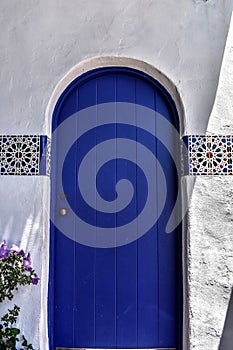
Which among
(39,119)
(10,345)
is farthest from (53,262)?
(39,119)

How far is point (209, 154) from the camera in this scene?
283cm

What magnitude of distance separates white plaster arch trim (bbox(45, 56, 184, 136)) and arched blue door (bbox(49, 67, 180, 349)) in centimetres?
4

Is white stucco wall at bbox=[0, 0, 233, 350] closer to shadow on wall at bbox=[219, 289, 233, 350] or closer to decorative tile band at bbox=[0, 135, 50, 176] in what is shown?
decorative tile band at bbox=[0, 135, 50, 176]

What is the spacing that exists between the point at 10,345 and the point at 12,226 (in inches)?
25.6

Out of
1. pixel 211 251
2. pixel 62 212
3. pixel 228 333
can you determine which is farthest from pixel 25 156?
pixel 228 333

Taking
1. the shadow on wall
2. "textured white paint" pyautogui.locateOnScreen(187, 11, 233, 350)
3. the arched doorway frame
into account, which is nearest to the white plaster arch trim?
the arched doorway frame

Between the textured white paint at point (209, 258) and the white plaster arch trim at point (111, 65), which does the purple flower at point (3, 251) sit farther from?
the textured white paint at point (209, 258)

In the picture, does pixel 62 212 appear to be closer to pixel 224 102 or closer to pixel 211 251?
pixel 211 251

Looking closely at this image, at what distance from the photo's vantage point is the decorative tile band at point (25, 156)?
2830 mm

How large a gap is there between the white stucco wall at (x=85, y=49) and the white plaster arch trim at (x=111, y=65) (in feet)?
0.09

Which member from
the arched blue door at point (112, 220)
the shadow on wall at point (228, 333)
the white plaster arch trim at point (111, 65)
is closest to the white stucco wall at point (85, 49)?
the white plaster arch trim at point (111, 65)

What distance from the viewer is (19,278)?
264cm

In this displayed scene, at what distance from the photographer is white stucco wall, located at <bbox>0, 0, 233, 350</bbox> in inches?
112

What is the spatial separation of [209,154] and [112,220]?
2.28ft
